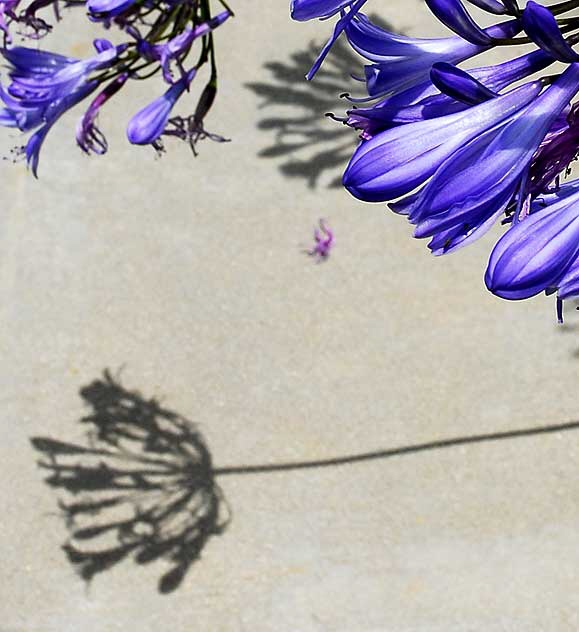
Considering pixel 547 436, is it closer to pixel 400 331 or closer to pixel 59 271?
pixel 400 331

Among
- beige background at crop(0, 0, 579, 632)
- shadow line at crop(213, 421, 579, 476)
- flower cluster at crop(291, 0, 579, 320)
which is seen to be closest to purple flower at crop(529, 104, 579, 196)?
flower cluster at crop(291, 0, 579, 320)

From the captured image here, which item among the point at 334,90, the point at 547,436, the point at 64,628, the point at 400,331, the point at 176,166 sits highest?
the point at 334,90

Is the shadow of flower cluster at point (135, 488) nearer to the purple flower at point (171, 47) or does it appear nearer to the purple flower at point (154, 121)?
the purple flower at point (154, 121)

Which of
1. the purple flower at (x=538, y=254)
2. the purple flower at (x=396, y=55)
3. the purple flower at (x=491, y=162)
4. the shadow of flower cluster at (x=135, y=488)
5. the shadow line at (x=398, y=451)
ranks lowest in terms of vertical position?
the shadow of flower cluster at (x=135, y=488)

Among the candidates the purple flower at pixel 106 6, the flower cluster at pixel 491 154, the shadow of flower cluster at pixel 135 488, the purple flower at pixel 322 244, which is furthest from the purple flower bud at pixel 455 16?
the purple flower at pixel 322 244

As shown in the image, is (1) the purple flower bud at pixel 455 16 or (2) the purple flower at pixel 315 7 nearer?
(1) the purple flower bud at pixel 455 16

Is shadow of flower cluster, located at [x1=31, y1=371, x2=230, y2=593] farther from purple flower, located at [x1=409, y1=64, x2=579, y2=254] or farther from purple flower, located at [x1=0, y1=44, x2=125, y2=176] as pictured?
purple flower, located at [x1=409, y1=64, x2=579, y2=254]

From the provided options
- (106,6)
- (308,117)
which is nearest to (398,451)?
(308,117)

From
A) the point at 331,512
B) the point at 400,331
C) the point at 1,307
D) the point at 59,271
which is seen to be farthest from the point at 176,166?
the point at 331,512
